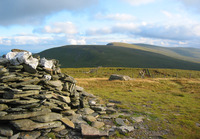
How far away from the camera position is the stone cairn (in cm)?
908

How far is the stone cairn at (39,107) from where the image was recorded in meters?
9.08

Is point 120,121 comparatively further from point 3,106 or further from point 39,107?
point 3,106

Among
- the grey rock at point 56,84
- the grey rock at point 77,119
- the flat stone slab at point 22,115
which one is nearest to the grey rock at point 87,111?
the grey rock at point 77,119

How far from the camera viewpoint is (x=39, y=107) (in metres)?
10.3

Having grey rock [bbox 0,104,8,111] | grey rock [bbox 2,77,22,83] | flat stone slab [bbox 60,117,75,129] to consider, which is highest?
grey rock [bbox 2,77,22,83]

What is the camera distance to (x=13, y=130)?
8961 millimetres

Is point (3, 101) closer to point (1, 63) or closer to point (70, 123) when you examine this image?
point (70, 123)

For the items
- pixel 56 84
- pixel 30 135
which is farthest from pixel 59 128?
pixel 56 84

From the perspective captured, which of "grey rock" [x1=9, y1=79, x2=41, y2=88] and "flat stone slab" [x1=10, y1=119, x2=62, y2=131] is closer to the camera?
"flat stone slab" [x1=10, y1=119, x2=62, y2=131]

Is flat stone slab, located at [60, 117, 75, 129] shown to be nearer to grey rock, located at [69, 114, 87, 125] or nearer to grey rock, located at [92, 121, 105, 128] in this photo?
grey rock, located at [69, 114, 87, 125]

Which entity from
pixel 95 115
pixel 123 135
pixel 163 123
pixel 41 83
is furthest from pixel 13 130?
pixel 163 123

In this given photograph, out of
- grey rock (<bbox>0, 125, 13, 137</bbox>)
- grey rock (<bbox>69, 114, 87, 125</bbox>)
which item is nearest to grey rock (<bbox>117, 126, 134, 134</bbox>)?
grey rock (<bbox>69, 114, 87, 125</bbox>)

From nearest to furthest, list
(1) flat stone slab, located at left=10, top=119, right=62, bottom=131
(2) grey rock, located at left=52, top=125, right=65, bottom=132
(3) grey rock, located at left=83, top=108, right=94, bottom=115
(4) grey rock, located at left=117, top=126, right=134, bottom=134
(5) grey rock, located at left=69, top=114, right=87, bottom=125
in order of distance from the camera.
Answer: (1) flat stone slab, located at left=10, top=119, right=62, bottom=131 → (2) grey rock, located at left=52, top=125, right=65, bottom=132 → (4) grey rock, located at left=117, top=126, right=134, bottom=134 → (5) grey rock, located at left=69, top=114, right=87, bottom=125 → (3) grey rock, located at left=83, top=108, right=94, bottom=115

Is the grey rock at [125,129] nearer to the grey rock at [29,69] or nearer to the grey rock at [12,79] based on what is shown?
the grey rock at [12,79]
